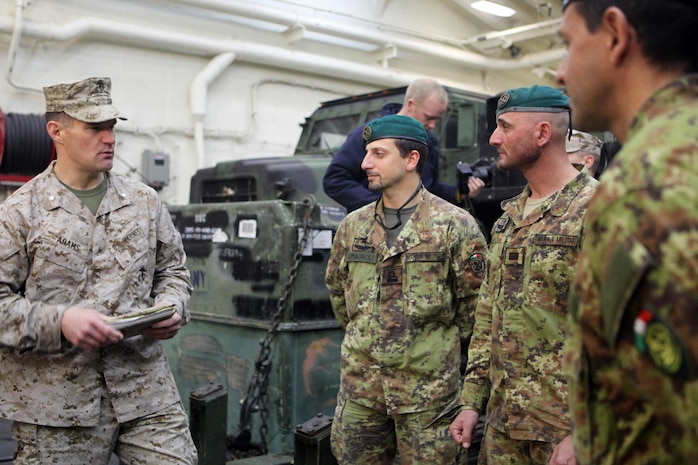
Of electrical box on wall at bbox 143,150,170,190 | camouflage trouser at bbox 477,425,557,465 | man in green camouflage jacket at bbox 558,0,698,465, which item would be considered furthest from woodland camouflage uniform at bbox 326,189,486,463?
electrical box on wall at bbox 143,150,170,190

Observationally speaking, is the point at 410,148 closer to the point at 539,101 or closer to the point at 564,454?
the point at 539,101

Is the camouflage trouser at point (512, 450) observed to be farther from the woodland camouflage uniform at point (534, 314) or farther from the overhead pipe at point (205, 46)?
the overhead pipe at point (205, 46)

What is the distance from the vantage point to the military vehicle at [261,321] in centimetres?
412

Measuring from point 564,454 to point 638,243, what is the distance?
1.13 metres

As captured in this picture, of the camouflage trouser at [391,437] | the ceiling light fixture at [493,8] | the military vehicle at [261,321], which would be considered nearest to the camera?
the camouflage trouser at [391,437]

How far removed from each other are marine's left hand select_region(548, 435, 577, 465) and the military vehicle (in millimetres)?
1988

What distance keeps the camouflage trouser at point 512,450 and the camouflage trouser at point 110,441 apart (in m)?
0.97

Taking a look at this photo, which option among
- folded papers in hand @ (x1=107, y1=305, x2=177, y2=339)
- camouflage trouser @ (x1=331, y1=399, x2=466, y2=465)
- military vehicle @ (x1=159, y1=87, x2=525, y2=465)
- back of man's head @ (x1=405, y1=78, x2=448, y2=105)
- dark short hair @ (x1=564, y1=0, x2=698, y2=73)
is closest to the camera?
dark short hair @ (x1=564, y1=0, x2=698, y2=73)

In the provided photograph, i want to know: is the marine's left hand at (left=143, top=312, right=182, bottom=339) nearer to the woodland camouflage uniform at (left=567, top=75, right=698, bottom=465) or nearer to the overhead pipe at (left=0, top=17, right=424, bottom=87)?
the woodland camouflage uniform at (left=567, top=75, right=698, bottom=465)

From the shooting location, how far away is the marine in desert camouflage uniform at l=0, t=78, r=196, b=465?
92.4 inches

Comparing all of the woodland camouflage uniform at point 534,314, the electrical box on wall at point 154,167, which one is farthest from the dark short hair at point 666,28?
the electrical box on wall at point 154,167

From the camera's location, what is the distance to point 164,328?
7.96 ft

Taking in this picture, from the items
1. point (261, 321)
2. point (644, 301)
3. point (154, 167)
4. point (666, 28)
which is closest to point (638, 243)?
point (644, 301)

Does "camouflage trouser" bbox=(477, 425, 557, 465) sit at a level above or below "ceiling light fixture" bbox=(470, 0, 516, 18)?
below
